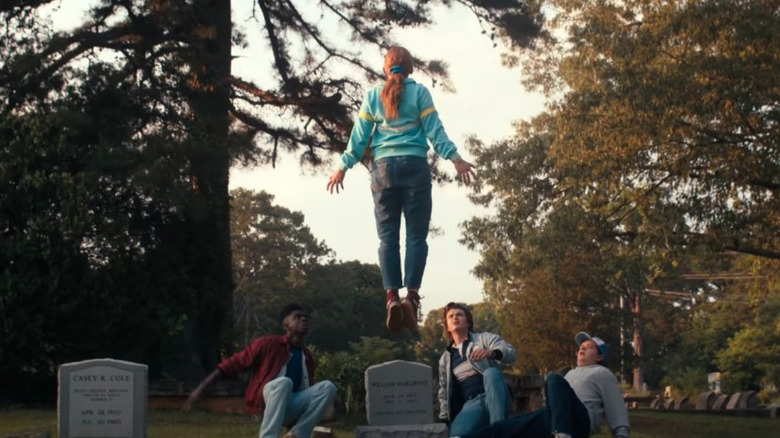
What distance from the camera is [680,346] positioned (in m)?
68.1

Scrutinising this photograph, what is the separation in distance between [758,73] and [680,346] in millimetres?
47935

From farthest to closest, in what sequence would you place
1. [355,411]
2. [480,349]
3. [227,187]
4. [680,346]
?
[680,346]
[227,187]
[355,411]
[480,349]

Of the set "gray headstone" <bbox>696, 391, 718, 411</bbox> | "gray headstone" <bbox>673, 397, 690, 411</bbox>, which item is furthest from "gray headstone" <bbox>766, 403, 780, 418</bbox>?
"gray headstone" <bbox>673, 397, 690, 411</bbox>

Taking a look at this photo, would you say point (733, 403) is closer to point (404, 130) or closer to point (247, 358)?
point (404, 130)

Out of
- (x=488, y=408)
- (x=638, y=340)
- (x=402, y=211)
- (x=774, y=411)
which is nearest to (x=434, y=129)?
(x=402, y=211)

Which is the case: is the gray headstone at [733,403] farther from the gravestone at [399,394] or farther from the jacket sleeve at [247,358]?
the jacket sleeve at [247,358]

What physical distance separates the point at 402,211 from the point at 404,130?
723 millimetres

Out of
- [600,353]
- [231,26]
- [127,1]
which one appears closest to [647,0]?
[231,26]

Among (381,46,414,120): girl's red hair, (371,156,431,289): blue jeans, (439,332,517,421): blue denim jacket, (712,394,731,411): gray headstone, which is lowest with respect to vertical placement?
(712,394,731,411): gray headstone

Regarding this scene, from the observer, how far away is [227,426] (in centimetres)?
1641

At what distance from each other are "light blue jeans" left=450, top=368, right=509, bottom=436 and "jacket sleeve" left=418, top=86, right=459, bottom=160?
78.0 inches

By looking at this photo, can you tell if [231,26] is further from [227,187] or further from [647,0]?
[647,0]

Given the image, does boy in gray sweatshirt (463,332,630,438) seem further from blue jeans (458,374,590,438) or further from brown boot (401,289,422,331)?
brown boot (401,289,422,331)

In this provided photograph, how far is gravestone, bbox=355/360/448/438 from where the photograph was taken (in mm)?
11109
